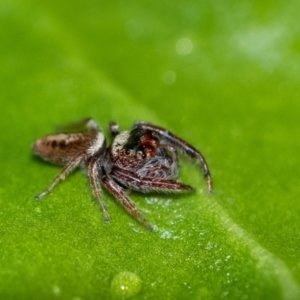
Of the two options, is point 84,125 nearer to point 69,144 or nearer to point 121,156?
point 69,144

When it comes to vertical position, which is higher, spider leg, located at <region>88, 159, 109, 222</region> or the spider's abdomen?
the spider's abdomen

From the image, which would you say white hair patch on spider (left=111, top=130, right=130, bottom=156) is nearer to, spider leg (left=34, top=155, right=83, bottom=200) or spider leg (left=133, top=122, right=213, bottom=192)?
spider leg (left=133, top=122, right=213, bottom=192)

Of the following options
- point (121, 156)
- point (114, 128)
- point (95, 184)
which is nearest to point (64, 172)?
point (95, 184)

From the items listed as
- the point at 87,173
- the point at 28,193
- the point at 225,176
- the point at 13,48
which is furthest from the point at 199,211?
the point at 13,48

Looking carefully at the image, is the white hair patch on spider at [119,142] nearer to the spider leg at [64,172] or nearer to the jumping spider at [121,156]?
the jumping spider at [121,156]

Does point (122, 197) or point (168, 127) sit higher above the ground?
point (168, 127)

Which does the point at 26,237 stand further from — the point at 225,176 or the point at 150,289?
the point at 225,176

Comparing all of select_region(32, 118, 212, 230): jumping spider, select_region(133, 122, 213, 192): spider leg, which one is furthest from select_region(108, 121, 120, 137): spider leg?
select_region(133, 122, 213, 192): spider leg
